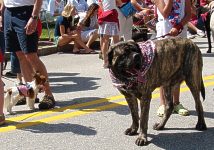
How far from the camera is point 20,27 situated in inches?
244

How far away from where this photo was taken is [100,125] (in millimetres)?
5684

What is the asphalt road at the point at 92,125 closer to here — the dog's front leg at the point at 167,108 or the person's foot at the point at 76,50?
the dog's front leg at the point at 167,108

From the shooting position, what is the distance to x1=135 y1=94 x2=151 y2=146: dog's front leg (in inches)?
190

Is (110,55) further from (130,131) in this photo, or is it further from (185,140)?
(185,140)

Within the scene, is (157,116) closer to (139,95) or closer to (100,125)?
(100,125)

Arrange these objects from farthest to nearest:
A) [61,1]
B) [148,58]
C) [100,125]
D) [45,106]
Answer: [61,1] → [45,106] → [100,125] → [148,58]

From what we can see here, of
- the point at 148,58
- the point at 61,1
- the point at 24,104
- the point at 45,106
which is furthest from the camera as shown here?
the point at 61,1

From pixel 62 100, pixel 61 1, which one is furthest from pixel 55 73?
pixel 61 1

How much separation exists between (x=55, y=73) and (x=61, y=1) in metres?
6.38

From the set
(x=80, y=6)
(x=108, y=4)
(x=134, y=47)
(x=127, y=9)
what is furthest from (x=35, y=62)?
(x=80, y=6)

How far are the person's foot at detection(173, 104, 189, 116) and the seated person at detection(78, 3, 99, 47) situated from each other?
6615mm

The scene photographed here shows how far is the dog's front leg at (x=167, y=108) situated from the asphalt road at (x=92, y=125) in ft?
0.25

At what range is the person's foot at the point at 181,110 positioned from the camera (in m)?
5.98

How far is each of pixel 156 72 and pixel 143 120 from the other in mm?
508
